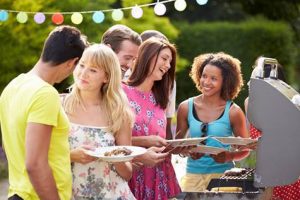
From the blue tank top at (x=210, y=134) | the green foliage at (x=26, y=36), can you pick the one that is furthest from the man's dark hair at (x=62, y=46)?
the green foliage at (x=26, y=36)

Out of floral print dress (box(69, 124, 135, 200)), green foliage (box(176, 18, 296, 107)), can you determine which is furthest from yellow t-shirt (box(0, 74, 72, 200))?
green foliage (box(176, 18, 296, 107))

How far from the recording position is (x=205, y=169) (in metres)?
5.20

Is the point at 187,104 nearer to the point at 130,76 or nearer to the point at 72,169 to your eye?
the point at 130,76

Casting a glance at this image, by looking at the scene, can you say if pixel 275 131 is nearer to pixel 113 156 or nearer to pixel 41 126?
pixel 113 156

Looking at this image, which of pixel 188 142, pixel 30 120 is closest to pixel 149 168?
pixel 188 142

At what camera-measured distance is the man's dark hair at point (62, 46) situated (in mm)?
3705

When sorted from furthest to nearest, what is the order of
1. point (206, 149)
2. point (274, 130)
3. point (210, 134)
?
point (210, 134) < point (206, 149) < point (274, 130)

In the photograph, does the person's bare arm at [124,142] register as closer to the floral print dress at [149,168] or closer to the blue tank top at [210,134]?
the floral print dress at [149,168]

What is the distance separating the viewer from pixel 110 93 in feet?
13.8

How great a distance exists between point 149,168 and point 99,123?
2.53 feet

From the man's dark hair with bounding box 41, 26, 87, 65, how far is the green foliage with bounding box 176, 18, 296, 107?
13140 mm

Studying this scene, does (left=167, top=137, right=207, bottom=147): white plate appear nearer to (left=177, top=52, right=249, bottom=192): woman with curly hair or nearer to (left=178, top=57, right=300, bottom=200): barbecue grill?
(left=178, top=57, right=300, bottom=200): barbecue grill

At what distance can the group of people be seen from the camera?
11.8 ft

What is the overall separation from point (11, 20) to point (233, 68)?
6.33m
